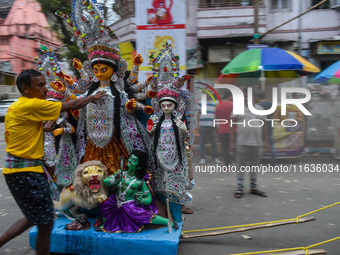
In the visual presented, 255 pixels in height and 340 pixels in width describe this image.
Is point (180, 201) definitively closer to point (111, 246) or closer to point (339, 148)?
point (111, 246)

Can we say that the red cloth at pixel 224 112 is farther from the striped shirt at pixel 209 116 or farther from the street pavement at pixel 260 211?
the street pavement at pixel 260 211

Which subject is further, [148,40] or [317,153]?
[317,153]

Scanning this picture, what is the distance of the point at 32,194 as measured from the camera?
2650 mm

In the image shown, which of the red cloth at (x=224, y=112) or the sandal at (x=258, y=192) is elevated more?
the red cloth at (x=224, y=112)

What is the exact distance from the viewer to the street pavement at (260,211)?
11.7 ft

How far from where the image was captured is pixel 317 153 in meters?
8.34

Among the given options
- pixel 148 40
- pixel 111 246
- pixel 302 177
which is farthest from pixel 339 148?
pixel 111 246

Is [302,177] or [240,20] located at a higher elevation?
[240,20]

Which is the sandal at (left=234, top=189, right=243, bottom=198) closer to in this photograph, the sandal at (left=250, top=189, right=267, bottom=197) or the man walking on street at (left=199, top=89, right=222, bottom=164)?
the sandal at (left=250, top=189, right=267, bottom=197)

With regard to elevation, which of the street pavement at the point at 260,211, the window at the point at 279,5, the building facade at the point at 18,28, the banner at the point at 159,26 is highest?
the building facade at the point at 18,28

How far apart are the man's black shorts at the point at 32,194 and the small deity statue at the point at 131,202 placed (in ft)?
2.22

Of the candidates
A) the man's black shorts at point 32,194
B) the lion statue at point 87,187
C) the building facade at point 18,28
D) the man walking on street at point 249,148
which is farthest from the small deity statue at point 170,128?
the building facade at point 18,28

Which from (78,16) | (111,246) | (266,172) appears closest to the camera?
(111,246)

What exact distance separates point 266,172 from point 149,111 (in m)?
4.45
